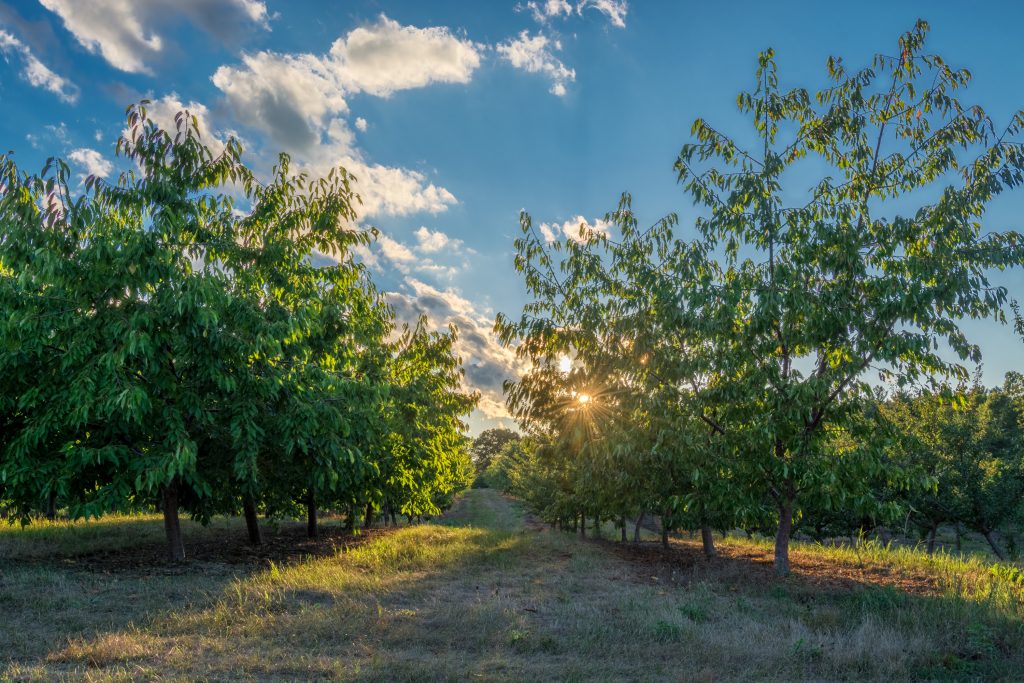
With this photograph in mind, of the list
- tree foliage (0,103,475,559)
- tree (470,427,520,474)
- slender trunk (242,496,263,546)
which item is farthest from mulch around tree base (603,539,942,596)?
tree (470,427,520,474)

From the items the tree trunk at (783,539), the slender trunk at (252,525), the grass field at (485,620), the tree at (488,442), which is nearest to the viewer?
the grass field at (485,620)

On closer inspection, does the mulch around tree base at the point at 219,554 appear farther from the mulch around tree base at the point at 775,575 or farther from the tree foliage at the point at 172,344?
the mulch around tree base at the point at 775,575

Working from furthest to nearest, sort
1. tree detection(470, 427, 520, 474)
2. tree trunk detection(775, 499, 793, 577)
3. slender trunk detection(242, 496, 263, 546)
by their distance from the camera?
tree detection(470, 427, 520, 474) → slender trunk detection(242, 496, 263, 546) → tree trunk detection(775, 499, 793, 577)

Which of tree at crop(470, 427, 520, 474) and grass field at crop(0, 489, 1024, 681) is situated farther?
tree at crop(470, 427, 520, 474)

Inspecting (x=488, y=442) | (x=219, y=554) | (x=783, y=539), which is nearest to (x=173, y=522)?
(x=219, y=554)

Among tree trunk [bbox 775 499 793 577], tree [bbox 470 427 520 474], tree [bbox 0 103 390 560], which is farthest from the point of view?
tree [bbox 470 427 520 474]

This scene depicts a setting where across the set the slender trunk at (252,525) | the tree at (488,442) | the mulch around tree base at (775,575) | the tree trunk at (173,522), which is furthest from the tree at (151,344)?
the tree at (488,442)

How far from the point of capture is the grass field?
20.6ft

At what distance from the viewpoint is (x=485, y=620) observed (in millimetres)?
8023

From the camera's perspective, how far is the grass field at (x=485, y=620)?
6281mm

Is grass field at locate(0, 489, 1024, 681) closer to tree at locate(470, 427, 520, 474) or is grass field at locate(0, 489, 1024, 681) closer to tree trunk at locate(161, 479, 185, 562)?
tree trunk at locate(161, 479, 185, 562)

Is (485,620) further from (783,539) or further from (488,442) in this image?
(488,442)

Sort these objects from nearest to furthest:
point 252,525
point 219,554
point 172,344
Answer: point 172,344, point 219,554, point 252,525

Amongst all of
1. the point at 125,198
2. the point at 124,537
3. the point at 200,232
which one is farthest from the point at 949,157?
the point at 124,537
